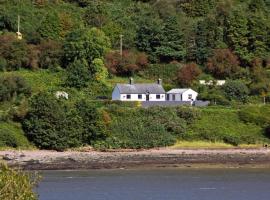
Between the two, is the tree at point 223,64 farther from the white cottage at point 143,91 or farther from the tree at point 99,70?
the tree at point 99,70

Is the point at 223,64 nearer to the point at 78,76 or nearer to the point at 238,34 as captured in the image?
the point at 238,34

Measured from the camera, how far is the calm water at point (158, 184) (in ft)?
115

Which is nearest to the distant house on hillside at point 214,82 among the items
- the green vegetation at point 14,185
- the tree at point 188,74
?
the tree at point 188,74

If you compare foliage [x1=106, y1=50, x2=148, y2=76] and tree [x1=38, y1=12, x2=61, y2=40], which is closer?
foliage [x1=106, y1=50, x2=148, y2=76]

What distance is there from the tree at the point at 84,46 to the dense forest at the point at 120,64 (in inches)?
2.5

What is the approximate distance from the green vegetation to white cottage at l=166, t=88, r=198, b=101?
37.4m

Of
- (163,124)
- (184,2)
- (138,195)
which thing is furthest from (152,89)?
(138,195)

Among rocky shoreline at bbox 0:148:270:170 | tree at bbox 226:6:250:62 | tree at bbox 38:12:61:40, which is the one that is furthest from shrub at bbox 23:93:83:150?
tree at bbox 226:6:250:62

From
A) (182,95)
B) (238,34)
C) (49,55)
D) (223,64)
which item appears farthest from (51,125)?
(238,34)

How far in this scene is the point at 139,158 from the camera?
45781mm

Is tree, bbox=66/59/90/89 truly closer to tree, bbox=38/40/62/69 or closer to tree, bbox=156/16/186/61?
tree, bbox=38/40/62/69

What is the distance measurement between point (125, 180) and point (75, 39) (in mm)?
20077

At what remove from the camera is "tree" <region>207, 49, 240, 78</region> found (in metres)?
59.6

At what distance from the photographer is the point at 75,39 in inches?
2293
